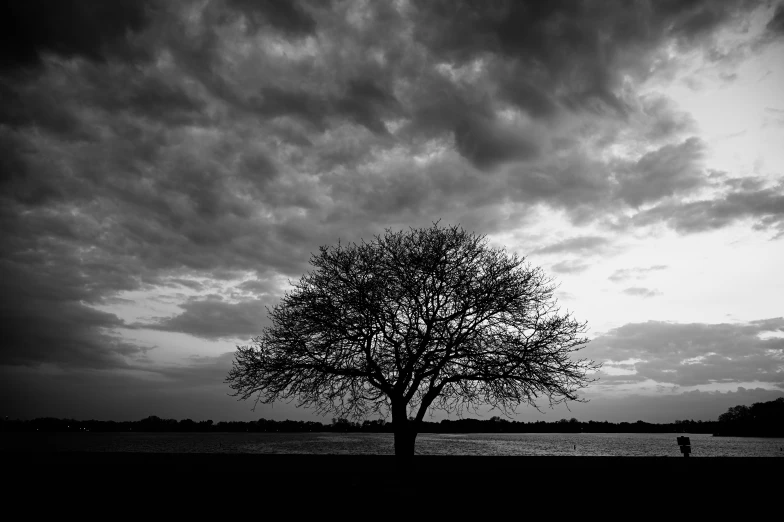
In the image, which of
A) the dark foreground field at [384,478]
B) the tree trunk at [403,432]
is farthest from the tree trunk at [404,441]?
the dark foreground field at [384,478]

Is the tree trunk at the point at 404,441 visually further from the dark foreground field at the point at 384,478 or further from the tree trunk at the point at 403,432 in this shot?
the dark foreground field at the point at 384,478

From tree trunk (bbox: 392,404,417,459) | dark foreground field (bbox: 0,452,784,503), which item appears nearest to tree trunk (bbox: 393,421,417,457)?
tree trunk (bbox: 392,404,417,459)

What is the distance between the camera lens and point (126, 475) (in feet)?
56.2

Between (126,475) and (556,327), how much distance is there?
1847 cm

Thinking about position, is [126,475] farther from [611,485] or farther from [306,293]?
[611,485]

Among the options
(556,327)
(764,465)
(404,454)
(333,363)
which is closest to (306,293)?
(333,363)

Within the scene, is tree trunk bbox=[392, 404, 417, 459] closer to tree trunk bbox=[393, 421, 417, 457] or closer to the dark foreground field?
tree trunk bbox=[393, 421, 417, 457]

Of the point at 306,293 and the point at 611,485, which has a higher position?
the point at 306,293

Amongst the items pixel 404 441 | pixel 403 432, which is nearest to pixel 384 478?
pixel 404 441

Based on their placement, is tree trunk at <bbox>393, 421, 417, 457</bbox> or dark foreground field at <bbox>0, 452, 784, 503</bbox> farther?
tree trunk at <bbox>393, 421, 417, 457</bbox>

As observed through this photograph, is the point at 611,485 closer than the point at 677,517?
No

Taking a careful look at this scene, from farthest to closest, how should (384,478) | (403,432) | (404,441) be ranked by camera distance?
(403,432), (404,441), (384,478)

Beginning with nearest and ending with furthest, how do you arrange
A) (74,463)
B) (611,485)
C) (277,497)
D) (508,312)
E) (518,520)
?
(518,520) < (277,497) < (611,485) < (74,463) < (508,312)

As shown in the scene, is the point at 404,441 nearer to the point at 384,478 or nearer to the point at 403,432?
the point at 403,432
